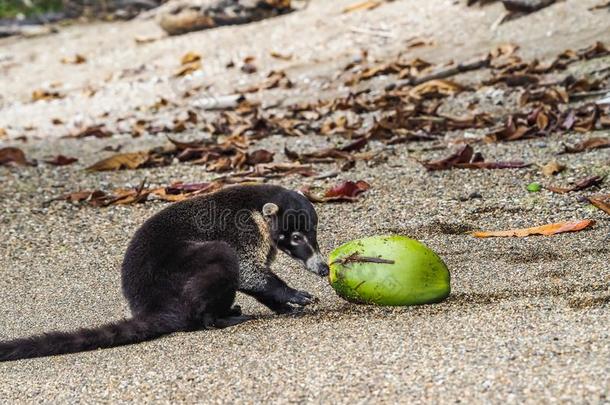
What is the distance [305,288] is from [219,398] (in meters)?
2.00

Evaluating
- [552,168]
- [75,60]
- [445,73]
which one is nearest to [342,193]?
[552,168]

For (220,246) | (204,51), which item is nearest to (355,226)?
(220,246)

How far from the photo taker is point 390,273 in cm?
496

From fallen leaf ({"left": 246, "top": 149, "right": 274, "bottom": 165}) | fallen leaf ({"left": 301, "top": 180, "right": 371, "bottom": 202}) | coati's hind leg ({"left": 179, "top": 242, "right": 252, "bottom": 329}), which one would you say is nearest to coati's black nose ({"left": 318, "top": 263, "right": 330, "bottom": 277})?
coati's hind leg ({"left": 179, "top": 242, "right": 252, "bottom": 329})

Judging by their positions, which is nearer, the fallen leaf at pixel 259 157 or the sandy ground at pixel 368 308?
the sandy ground at pixel 368 308

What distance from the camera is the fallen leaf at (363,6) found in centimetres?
1592

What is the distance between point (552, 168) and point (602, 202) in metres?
1.01

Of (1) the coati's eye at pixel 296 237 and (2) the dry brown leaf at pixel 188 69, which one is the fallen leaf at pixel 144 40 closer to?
(2) the dry brown leaf at pixel 188 69

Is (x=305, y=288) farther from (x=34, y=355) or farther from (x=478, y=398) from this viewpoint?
(x=478, y=398)

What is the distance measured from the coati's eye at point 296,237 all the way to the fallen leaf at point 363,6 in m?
10.8

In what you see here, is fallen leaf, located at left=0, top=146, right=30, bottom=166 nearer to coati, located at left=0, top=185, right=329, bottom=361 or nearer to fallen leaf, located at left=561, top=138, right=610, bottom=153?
coati, located at left=0, top=185, right=329, bottom=361

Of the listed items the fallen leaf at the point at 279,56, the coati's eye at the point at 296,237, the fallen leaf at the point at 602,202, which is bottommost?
the fallen leaf at the point at 279,56

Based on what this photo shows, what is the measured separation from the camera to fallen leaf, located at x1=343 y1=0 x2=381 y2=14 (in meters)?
15.9

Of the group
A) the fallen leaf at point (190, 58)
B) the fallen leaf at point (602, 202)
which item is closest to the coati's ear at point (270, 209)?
the fallen leaf at point (602, 202)
